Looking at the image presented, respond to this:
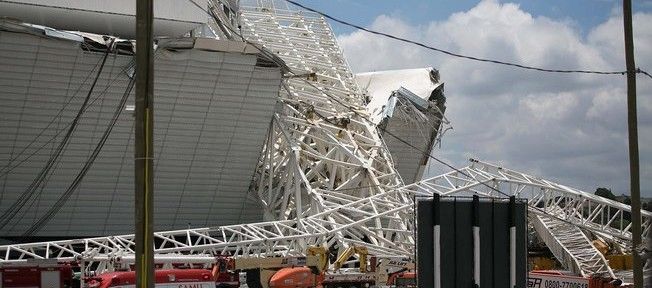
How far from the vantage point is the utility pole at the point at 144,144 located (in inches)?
601

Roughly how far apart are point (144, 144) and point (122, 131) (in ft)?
123

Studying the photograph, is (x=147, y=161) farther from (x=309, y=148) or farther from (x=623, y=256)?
(x=309, y=148)

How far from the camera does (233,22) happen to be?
2638 inches

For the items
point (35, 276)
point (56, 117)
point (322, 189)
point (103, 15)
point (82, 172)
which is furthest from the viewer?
point (322, 189)

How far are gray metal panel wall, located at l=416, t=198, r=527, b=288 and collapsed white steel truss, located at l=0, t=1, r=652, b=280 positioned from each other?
80.0 ft

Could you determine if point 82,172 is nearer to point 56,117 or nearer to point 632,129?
point 56,117

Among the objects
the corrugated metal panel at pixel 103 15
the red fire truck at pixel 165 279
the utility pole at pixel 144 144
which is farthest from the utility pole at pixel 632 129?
the corrugated metal panel at pixel 103 15

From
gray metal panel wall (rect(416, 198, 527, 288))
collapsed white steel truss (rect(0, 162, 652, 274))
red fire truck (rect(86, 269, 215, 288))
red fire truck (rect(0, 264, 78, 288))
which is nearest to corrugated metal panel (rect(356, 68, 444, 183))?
collapsed white steel truss (rect(0, 162, 652, 274))

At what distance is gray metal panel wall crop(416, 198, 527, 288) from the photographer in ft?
44.4

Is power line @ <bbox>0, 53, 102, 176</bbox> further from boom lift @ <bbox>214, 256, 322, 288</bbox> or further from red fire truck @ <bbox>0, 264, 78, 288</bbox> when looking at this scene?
red fire truck @ <bbox>0, 264, 78, 288</bbox>

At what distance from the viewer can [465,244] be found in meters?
13.7

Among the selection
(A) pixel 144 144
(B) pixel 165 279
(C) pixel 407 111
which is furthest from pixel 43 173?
(A) pixel 144 144

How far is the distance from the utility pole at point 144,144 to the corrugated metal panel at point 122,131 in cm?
3229

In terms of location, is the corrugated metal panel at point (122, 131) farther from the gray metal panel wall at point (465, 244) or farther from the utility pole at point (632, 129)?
the gray metal panel wall at point (465, 244)
